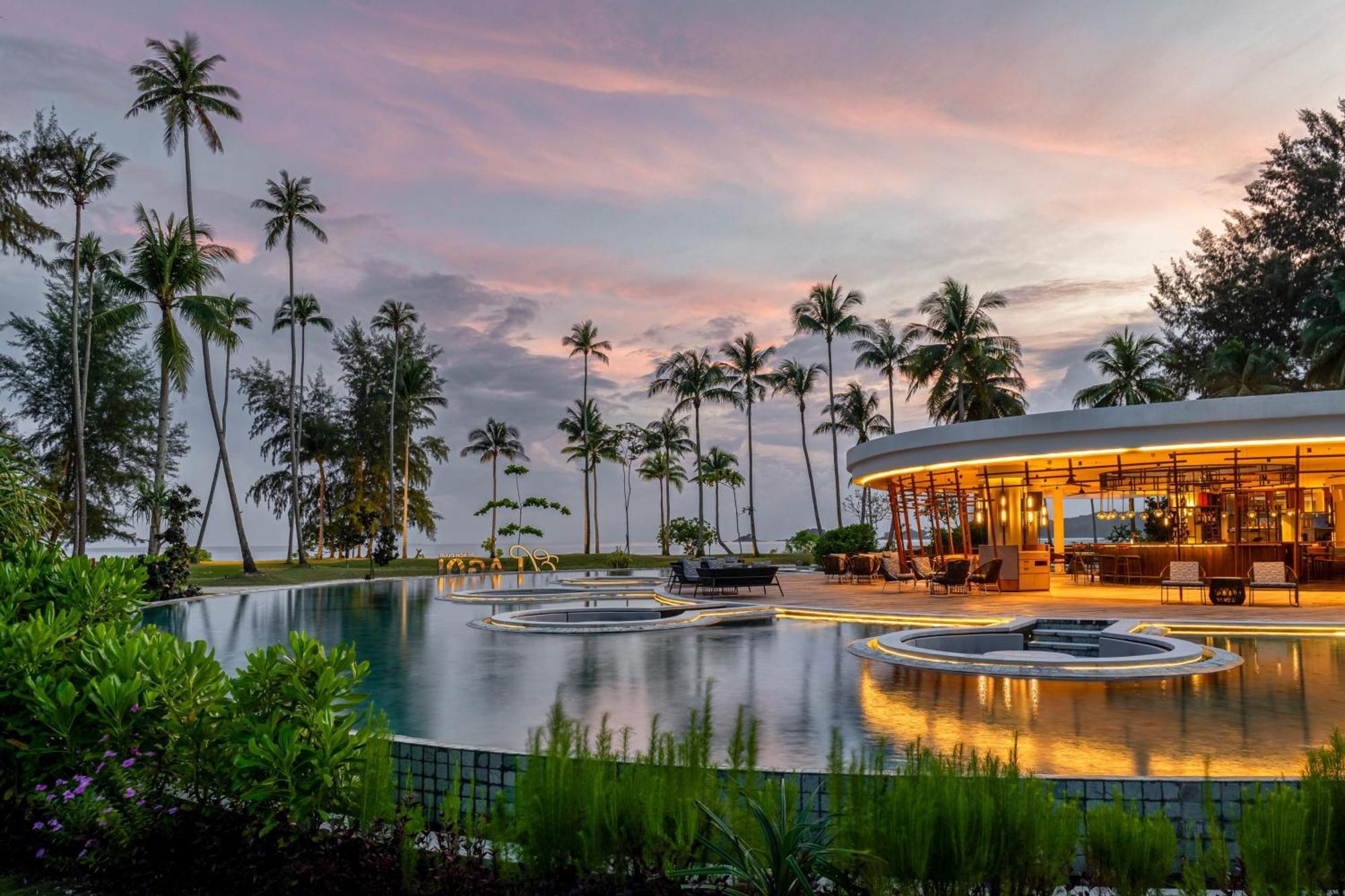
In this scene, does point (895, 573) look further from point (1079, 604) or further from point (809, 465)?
point (809, 465)

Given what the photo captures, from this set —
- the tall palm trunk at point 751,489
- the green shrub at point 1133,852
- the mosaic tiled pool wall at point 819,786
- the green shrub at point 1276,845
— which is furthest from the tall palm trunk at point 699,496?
the green shrub at point 1276,845

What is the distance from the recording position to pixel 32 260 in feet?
A: 71.7

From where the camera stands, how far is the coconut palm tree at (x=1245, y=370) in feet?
118

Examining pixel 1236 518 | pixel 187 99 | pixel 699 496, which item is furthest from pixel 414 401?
pixel 1236 518

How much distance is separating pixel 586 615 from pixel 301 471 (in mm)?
42068

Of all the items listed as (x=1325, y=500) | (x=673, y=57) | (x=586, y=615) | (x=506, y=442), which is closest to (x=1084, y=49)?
(x=673, y=57)

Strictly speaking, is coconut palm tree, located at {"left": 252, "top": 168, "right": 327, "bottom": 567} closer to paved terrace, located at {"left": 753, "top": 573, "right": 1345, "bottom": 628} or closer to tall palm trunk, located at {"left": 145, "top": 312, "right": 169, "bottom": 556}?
tall palm trunk, located at {"left": 145, "top": 312, "right": 169, "bottom": 556}

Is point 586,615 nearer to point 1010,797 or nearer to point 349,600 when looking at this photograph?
point 349,600

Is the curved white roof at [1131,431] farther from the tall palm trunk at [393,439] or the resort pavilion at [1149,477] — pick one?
the tall palm trunk at [393,439]

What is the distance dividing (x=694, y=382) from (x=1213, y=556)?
3434 cm

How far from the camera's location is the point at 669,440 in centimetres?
5703

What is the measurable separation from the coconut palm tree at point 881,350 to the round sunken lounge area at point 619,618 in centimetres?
3269

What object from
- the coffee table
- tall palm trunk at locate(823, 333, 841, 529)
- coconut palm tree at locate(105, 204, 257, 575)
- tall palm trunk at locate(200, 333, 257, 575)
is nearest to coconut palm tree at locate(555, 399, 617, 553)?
tall palm trunk at locate(823, 333, 841, 529)

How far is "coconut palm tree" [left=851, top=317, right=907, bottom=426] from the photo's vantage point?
47312 mm
